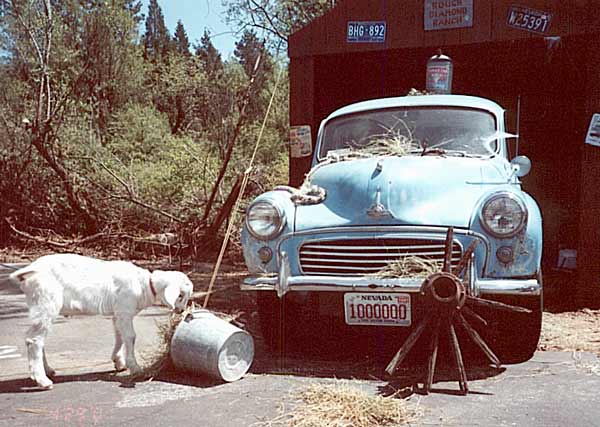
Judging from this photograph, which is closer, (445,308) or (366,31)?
(445,308)

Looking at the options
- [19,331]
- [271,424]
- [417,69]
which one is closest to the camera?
[271,424]

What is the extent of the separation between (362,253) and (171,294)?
4.21ft

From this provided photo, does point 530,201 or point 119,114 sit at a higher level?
point 119,114

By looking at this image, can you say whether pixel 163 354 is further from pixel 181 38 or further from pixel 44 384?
pixel 181 38

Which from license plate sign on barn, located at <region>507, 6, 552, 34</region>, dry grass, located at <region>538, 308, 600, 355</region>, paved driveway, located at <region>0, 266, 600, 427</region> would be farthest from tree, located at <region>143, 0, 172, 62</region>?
paved driveway, located at <region>0, 266, 600, 427</region>

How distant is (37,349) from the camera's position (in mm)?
3797

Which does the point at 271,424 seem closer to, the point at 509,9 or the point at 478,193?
the point at 478,193

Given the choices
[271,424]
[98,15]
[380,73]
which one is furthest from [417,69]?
[98,15]

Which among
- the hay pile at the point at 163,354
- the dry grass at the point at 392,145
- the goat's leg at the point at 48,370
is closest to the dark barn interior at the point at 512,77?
the dry grass at the point at 392,145

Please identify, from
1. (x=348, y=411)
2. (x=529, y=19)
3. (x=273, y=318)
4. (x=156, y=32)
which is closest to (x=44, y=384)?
(x=273, y=318)

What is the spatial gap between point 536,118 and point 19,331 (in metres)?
9.41

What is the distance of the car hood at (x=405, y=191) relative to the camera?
4176 millimetres

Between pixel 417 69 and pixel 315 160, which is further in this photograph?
pixel 417 69

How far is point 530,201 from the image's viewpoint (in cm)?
420
